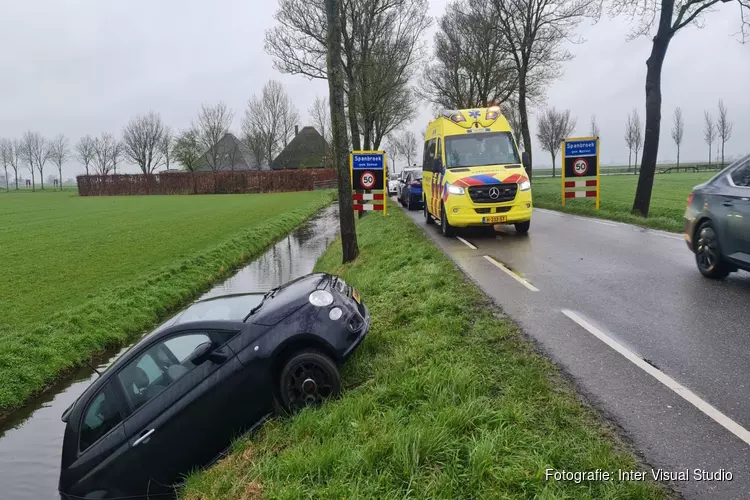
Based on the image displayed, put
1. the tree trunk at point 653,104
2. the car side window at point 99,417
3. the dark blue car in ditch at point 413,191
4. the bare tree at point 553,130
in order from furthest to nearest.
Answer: the bare tree at point 553,130
the dark blue car in ditch at point 413,191
the tree trunk at point 653,104
the car side window at point 99,417

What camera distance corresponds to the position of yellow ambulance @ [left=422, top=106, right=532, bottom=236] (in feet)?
37.1

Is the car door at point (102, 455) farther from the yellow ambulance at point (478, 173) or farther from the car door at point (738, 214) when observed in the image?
the yellow ambulance at point (478, 173)

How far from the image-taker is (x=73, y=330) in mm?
9547

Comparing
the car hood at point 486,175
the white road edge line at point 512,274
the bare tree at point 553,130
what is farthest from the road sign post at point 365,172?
the bare tree at point 553,130

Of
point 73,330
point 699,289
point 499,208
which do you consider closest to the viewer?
point 699,289

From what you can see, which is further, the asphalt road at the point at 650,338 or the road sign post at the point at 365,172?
the road sign post at the point at 365,172

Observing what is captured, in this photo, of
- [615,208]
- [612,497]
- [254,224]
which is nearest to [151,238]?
[254,224]

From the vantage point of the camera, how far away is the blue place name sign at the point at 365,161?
1471 centimetres

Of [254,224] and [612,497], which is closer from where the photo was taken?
[612,497]

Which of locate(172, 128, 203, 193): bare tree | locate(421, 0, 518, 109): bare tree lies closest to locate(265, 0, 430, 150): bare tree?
locate(421, 0, 518, 109): bare tree

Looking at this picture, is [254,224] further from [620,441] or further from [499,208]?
[620,441]

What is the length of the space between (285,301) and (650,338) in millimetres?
3462

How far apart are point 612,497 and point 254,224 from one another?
23563mm

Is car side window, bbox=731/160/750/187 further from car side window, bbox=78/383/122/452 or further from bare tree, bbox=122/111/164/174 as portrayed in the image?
bare tree, bbox=122/111/164/174
